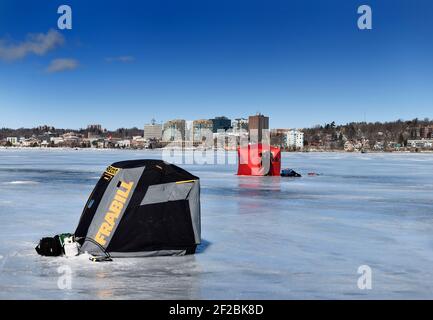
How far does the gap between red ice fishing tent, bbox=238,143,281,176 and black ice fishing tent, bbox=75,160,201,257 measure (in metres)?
22.3

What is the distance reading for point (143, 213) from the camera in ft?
25.1

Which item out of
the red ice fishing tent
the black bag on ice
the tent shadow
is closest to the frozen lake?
the tent shadow

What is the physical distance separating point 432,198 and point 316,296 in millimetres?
13053

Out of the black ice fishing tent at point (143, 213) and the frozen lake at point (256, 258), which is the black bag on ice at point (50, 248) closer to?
the frozen lake at point (256, 258)

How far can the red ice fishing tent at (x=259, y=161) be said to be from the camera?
99.5 feet

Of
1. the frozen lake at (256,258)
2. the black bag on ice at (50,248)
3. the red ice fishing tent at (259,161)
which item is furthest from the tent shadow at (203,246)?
the red ice fishing tent at (259,161)

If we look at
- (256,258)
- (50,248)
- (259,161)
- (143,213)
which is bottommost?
(256,258)

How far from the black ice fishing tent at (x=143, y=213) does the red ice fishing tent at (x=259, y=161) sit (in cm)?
→ 2229

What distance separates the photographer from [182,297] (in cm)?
580

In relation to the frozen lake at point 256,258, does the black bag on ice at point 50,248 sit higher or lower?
higher

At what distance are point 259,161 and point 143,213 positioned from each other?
76.5 feet

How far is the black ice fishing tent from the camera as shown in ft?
25.1

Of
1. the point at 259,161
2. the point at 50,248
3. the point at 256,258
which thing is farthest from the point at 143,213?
the point at 259,161

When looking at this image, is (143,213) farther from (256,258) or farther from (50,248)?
(256,258)
